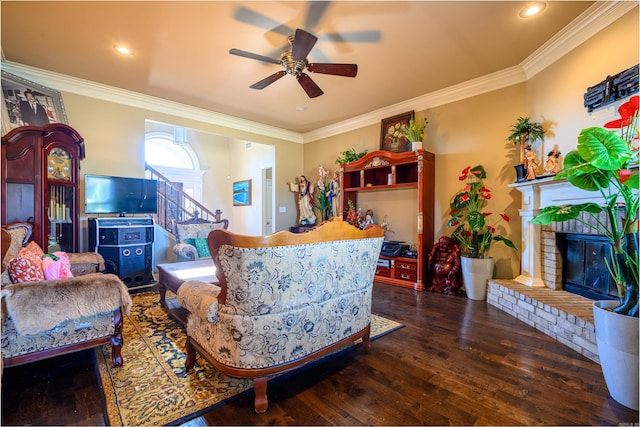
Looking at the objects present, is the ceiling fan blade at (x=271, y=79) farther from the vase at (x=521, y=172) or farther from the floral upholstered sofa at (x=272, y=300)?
the vase at (x=521, y=172)

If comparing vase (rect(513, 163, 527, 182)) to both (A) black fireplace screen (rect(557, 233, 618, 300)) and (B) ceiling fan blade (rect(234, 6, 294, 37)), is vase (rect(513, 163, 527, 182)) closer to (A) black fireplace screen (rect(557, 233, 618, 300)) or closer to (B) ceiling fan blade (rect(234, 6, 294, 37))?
(A) black fireplace screen (rect(557, 233, 618, 300))

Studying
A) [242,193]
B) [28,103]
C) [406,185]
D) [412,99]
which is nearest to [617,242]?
[406,185]

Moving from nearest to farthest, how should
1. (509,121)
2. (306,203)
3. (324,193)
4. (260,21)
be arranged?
(260,21)
(509,121)
(324,193)
(306,203)

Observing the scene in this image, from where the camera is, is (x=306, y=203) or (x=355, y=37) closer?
(x=355, y=37)

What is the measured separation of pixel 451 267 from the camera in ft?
12.0

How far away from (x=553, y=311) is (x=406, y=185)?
2.40 metres

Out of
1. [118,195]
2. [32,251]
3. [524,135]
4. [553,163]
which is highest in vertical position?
[524,135]

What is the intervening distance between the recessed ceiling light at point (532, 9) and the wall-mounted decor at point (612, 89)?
82 centimetres

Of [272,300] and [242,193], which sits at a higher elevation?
[242,193]

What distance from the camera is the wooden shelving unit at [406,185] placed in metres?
3.96

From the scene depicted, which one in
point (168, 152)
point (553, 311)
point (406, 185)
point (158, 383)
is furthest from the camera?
point (168, 152)

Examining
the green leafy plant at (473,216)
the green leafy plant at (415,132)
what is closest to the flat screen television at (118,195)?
the green leafy plant at (415,132)

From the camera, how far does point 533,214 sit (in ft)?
10.00

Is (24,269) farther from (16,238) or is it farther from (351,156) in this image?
(351,156)
